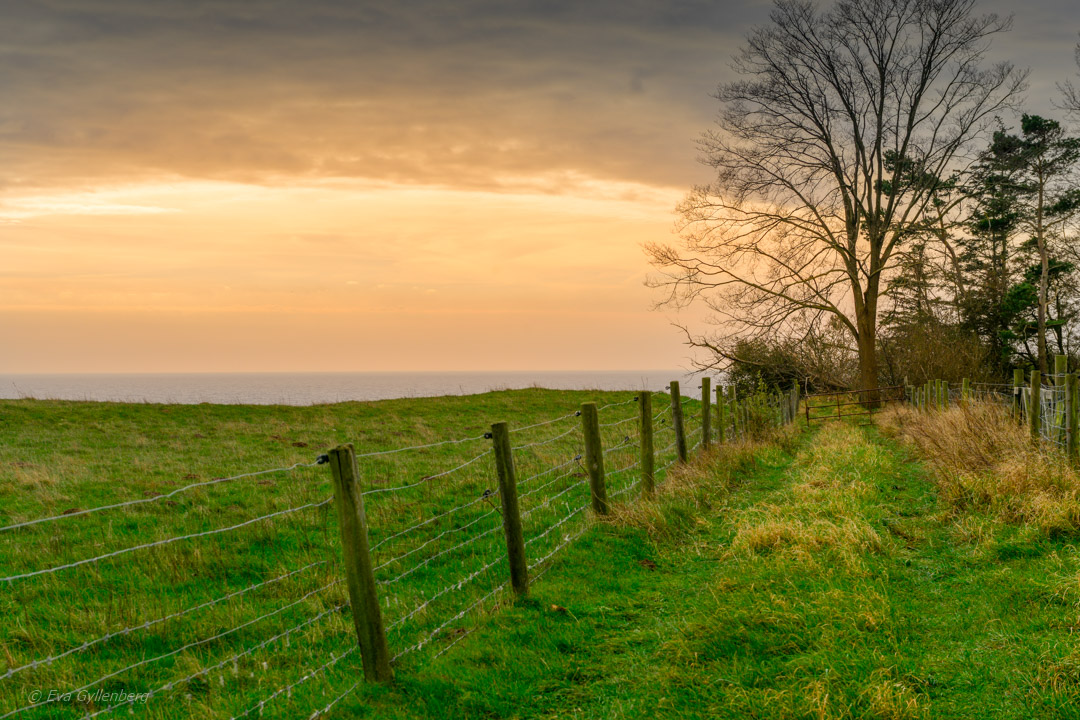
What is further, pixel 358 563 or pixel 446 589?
pixel 446 589

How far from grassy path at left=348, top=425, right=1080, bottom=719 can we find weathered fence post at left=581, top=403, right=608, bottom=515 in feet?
1.75

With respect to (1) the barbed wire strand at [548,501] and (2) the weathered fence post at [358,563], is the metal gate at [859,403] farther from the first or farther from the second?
(2) the weathered fence post at [358,563]

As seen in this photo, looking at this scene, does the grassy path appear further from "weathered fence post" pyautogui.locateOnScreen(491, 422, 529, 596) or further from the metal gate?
the metal gate

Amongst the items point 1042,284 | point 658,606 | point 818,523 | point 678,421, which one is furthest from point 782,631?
point 1042,284

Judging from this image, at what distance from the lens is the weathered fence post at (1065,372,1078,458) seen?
28.8ft

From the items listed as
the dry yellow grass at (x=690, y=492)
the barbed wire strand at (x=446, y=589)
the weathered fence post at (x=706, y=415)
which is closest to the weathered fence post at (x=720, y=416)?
the dry yellow grass at (x=690, y=492)

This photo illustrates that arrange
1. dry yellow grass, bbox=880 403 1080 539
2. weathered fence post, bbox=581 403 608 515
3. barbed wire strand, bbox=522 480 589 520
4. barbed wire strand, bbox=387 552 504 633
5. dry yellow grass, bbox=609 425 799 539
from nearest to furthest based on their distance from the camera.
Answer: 1. barbed wire strand, bbox=387 552 504 633
2. dry yellow grass, bbox=880 403 1080 539
3. weathered fence post, bbox=581 403 608 515
4. dry yellow grass, bbox=609 425 799 539
5. barbed wire strand, bbox=522 480 589 520

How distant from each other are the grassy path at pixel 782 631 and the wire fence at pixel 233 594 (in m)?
0.61

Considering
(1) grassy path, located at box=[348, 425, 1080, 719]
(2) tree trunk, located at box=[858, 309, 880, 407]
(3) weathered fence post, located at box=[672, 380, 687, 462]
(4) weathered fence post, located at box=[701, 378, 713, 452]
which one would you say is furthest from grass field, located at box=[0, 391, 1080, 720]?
(2) tree trunk, located at box=[858, 309, 880, 407]

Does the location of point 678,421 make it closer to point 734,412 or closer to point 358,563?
point 734,412

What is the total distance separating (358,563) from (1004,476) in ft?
23.3

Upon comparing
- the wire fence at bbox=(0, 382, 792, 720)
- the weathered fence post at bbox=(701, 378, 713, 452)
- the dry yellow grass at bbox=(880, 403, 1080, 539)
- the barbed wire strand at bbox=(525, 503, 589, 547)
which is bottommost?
the wire fence at bbox=(0, 382, 792, 720)

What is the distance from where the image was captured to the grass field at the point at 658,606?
14.1 ft

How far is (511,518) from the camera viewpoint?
6.04 meters
